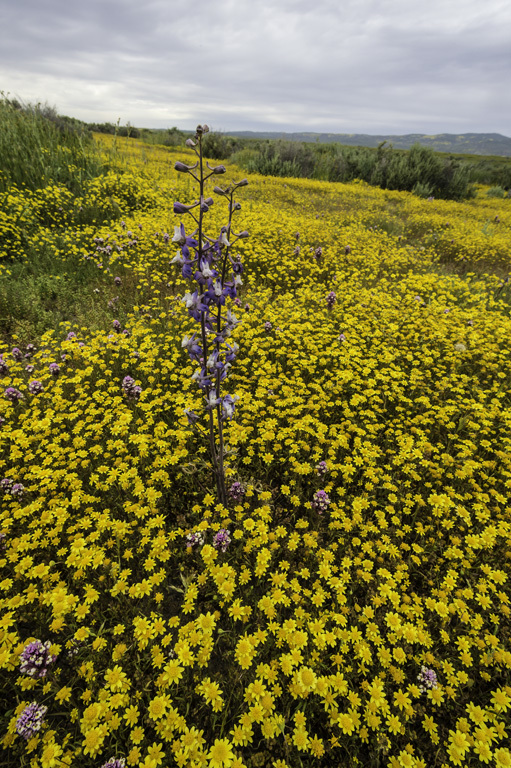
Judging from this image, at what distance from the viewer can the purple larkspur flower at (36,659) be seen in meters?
2.16

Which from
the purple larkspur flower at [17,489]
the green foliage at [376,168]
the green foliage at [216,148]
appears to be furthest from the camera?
the green foliage at [216,148]

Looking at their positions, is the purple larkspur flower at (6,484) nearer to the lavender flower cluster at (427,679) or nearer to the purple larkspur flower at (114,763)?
the purple larkspur flower at (114,763)

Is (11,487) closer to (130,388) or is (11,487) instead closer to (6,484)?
(6,484)

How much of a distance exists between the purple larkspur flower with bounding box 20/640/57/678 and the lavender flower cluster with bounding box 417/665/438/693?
2.79m

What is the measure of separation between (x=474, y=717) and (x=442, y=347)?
5461 mm

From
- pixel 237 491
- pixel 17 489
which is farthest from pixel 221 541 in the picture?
pixel 17 489

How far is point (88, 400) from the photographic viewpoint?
4469 millimetres

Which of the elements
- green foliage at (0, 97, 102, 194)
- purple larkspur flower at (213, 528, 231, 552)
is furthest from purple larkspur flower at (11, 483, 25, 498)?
green foliage at (0, 97, 102, 194)

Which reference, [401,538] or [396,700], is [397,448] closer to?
[401,538]

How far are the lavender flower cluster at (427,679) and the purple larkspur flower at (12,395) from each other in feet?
17.4

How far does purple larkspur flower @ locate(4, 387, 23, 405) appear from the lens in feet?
13.6

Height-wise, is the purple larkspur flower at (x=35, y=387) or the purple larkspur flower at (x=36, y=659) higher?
the purple larkspur flower at (x=35, y=387)

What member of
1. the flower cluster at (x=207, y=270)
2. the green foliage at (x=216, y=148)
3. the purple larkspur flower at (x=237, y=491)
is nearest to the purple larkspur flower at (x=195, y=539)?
the purple larkspur flower at (x=237, y=491)

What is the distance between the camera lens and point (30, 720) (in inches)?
79.8
